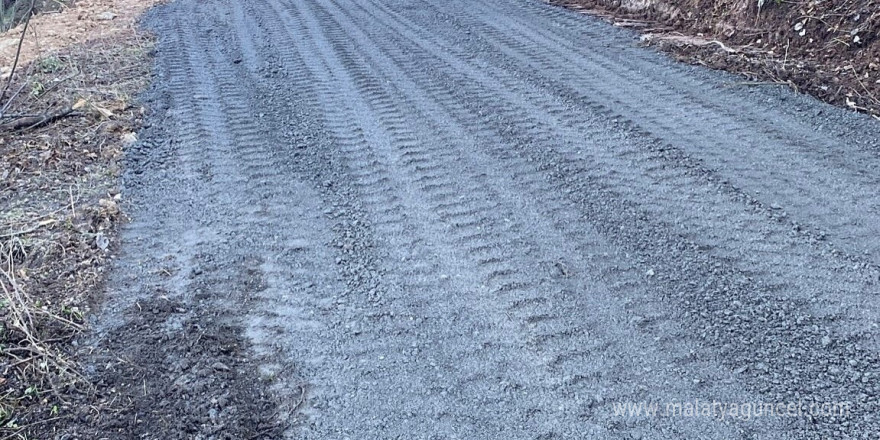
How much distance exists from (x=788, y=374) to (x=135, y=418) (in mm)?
2215

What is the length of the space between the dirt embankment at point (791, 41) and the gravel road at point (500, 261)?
1.06ft

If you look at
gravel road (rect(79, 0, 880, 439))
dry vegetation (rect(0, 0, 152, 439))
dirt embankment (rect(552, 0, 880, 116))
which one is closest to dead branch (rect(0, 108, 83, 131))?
dry vegetation (rect(0, 0, 152, 439))

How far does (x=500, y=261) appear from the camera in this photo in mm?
3002

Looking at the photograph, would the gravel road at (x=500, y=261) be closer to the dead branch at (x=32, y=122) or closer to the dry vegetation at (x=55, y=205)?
the dry vegetation at (x=55, y=205)

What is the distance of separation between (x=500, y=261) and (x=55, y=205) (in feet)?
7.84

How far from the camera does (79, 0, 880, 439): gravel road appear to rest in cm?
227

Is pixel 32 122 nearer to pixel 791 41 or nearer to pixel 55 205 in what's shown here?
pixel 55 205

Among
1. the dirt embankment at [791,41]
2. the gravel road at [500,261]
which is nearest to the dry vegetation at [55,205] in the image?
the gravel road at [500,261]

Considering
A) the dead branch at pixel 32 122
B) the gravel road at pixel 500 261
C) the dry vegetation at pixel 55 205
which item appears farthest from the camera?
the dead branch at pixel 32 122

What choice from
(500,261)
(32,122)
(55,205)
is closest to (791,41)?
(500,261)

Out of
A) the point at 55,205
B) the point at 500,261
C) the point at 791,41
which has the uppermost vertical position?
the point at 791,41

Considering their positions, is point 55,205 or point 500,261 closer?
point 500,261

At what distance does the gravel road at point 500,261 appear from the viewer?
2.27 meters

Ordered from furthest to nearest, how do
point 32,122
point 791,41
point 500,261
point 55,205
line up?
point 791,41 → point 32,122 → point 55,205 → point 500,261
